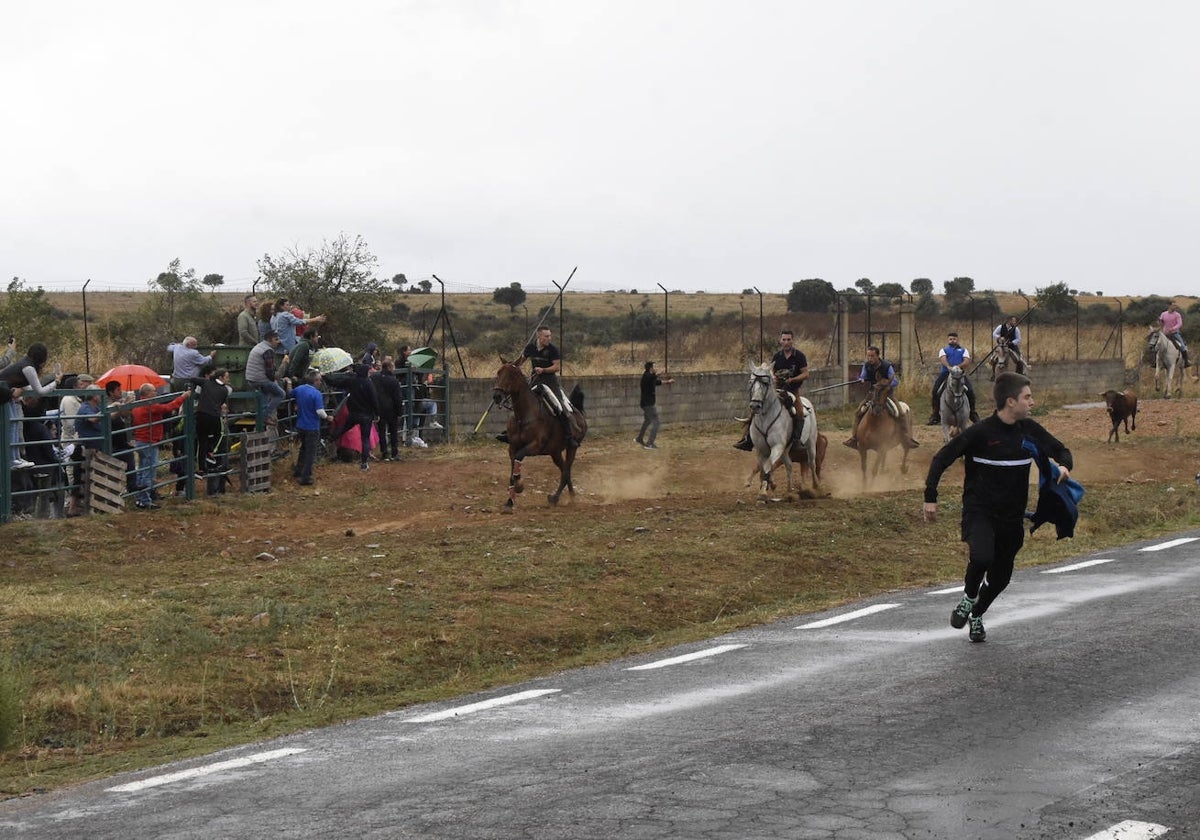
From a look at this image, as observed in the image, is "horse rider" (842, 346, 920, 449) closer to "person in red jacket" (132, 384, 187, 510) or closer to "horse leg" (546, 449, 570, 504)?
"horse leg" (546, 449, 570, 504)

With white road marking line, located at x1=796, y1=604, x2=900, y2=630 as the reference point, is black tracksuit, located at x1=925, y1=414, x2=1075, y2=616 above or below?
above

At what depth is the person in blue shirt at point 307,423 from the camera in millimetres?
23797

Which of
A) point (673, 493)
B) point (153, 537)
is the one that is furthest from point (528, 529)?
point (673, 493)

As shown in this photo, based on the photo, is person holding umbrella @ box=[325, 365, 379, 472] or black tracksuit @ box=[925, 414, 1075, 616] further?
person holding umbrella @ box=[325, 365, 379, 472]

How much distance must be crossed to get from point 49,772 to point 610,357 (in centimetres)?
4391

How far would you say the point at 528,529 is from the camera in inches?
740

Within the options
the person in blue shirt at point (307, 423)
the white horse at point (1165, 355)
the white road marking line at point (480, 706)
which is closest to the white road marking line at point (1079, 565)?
the white road marking line at point (480, 706)

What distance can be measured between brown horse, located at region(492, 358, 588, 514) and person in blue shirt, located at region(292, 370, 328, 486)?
287 cm

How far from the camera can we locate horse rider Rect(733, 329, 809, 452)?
23.1 metres

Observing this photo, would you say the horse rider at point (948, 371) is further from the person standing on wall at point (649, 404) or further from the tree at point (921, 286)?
the tree at point (921, 286)

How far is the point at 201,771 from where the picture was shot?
27.1 feet

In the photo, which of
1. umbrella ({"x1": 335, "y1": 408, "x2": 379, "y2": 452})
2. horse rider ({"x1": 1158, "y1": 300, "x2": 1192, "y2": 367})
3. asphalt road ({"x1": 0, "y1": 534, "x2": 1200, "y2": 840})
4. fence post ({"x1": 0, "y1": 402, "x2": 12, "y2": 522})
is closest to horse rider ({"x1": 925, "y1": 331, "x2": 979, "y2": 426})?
umbrella ({"x1": 335, "y1": 408, "x2": 379, "y2": 452})

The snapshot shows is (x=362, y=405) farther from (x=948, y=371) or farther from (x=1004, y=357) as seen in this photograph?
(x=1004, y=357)

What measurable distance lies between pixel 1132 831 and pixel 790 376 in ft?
54.8
